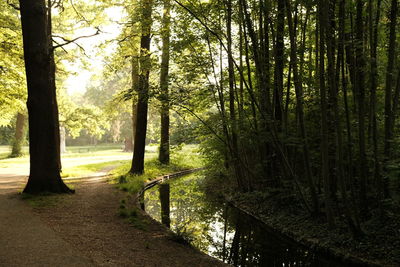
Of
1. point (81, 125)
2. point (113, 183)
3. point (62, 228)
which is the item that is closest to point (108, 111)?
point (81, 125)

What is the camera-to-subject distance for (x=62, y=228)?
652 centimetres

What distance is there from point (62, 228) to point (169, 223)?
2971mm

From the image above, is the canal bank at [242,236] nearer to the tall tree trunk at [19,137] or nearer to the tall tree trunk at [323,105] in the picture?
the tall tree trunk at [323,105]

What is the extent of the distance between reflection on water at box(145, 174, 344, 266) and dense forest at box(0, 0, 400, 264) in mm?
870

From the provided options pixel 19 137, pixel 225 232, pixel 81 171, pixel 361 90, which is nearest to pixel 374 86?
pixel 361 90

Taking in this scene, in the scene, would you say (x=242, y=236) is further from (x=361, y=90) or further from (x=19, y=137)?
(x=19, y=137)

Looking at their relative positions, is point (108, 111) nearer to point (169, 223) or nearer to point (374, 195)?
point (169, 223)

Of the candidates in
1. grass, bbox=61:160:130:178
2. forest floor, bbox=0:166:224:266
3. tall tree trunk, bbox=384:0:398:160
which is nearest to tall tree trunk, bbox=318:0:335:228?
tall tree trunk, bbox=384:0:398:160

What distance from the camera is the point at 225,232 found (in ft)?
26.9

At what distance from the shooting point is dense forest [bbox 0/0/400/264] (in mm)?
5980

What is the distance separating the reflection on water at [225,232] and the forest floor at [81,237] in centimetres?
75

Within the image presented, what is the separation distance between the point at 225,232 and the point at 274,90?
3.44 meters

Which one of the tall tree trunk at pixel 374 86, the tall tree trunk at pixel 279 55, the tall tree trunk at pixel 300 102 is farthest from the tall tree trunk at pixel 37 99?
the tall tree trunk at pixel 374 86

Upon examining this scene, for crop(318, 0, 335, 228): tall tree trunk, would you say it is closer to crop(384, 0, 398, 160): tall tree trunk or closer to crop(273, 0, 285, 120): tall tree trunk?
crop(384, 0, 398, 160): tall tree trunk
